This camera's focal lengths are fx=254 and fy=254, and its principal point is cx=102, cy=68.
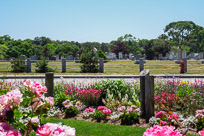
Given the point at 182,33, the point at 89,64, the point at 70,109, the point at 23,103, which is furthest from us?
the point at 182,33

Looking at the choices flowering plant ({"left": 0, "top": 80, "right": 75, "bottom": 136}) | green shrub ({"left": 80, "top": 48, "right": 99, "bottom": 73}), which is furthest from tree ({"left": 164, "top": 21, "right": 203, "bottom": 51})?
flowering plant ({"left": 0, "top": 80, "right": 75, "bottom": 136})

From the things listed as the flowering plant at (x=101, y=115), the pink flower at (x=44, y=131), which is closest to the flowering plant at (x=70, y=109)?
the flowering plant at (x=101, y=115)

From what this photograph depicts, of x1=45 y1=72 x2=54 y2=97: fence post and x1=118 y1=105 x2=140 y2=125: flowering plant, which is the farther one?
x1=45 y1=72 x2=54 y2=97: fence post

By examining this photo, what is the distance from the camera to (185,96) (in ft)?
25.7

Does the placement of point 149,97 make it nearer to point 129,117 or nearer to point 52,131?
point 129,117

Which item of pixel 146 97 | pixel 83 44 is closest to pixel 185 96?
pixel 146 97

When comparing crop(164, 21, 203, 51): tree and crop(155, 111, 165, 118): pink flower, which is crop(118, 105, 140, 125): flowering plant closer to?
crop(155, 111, 165, 118): pink flower

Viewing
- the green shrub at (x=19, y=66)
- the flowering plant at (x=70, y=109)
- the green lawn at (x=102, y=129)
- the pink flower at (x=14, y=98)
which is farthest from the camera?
the green shrub at (x=19, y=66)

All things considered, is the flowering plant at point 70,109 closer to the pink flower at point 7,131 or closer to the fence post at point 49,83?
the fence post at point 49,83

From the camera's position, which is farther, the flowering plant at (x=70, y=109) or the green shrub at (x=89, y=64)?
the green shrub at (x=89, y=64)

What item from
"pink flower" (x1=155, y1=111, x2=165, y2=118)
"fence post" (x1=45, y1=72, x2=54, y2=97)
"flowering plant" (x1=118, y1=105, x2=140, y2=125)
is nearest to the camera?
"pink flower" (x1=155, y1=111, x2=165, y2=118)

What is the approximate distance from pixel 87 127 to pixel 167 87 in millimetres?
3994

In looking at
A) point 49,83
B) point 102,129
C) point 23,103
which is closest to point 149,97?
point 102,129

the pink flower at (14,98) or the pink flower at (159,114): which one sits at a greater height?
the pink flower at (14,98)
